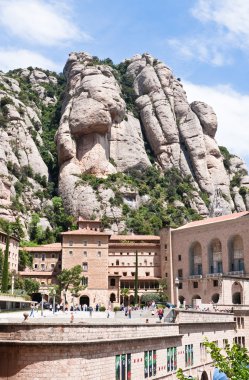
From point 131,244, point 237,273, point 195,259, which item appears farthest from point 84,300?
point 237,273

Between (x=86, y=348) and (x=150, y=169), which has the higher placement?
(x=150, y=169)

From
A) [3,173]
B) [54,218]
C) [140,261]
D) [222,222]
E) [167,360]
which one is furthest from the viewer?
[54,218]

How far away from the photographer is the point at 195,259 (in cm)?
7056

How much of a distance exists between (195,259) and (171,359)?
44.7 meters

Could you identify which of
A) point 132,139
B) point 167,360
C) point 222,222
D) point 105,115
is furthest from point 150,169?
point 167,360

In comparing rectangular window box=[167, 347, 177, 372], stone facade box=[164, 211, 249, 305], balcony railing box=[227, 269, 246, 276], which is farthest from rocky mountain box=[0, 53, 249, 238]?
rectangular window box=[167, 347, 177, 372]

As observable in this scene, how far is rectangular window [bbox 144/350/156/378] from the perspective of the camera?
23500 millimetres

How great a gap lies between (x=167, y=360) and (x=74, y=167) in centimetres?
6916

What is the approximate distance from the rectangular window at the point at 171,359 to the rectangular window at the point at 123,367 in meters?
4.98

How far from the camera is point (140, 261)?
75.6m

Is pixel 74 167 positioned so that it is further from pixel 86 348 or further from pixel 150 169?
pixel 86 348

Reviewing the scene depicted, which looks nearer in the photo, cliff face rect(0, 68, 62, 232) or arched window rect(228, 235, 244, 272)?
arched window rect(228, 235, 244, 272)

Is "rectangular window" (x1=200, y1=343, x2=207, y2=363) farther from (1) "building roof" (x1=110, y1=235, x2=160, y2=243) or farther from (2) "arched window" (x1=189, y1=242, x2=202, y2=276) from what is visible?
(1) "building roof" (x1=110, y1=235, x2=160, y2=243)

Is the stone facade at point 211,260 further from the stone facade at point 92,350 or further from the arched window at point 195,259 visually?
the stone facade at point 92,350
